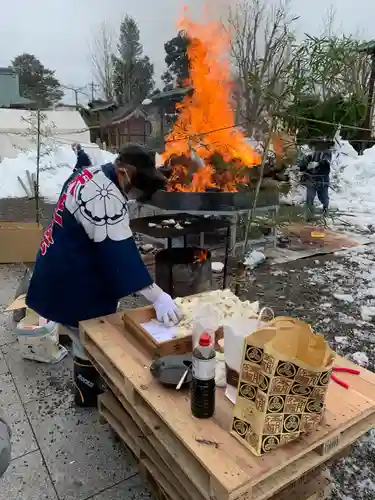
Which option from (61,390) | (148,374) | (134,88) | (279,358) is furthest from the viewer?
(134,88)

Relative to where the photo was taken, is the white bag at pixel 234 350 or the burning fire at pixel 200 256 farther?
the burning fire at pixel 200 256

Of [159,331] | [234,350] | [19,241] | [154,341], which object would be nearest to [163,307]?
[159,331]

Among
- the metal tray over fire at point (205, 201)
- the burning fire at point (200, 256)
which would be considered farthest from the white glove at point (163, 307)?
the metal tray over fire at point (205, 201)

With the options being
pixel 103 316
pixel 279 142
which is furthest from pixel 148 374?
pixel 279 142

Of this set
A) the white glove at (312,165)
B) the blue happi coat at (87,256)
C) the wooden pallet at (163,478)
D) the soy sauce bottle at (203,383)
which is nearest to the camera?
the soy sauce bottle at (203,383)

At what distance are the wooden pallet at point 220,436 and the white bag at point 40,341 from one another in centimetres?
140

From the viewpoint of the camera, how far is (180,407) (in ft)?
5.33

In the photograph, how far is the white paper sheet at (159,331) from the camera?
81.7 inches

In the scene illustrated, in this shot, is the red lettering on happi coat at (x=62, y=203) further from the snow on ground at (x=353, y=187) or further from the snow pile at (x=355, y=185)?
the snow pile at (x=355, y=185)

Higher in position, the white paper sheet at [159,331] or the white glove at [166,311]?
the white glove at [166,311]

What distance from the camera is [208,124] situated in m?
6.73

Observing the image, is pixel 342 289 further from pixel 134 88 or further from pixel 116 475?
pixel 134 88

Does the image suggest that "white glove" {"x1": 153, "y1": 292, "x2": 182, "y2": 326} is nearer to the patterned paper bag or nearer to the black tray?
the patterned paper bag

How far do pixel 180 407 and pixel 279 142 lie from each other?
7.45ft
